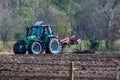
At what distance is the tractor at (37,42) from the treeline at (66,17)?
1167 centimetres

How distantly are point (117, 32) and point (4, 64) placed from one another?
27.6 metres

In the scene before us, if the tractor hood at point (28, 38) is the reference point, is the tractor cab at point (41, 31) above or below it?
above

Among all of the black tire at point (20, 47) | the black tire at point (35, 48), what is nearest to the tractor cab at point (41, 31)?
the black tire at point (35, 48)

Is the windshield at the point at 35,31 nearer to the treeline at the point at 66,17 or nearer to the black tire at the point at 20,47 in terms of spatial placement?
the black tire at the point at 20,47

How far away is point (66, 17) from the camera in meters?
65.3

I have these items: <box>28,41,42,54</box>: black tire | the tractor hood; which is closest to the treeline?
<box>28,41,42,54</box>: black tire

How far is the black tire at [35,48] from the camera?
32.0 meters

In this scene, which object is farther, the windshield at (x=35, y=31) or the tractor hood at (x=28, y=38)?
the windshield at (x=35, y=31)

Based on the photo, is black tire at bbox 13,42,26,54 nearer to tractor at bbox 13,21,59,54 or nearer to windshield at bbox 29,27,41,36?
tractor at bbox 13,21,59,54

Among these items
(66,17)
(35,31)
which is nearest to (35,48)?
(35,31)

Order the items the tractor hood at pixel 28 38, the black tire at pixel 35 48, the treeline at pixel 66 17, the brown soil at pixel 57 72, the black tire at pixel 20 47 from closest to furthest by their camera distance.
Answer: the brown soil at pixel 57 72 < the black tire at pixel 35 48 < the tractor hood at pixel 28 38 < the black tire at pixel 20 47 < the treeline at pixel 66 17

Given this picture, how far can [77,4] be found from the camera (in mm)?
78312

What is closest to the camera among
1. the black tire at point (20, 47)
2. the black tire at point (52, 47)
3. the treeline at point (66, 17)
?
the black tire at point (20, 47)

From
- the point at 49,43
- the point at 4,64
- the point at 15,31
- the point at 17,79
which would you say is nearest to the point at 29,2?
the point at 15,31
